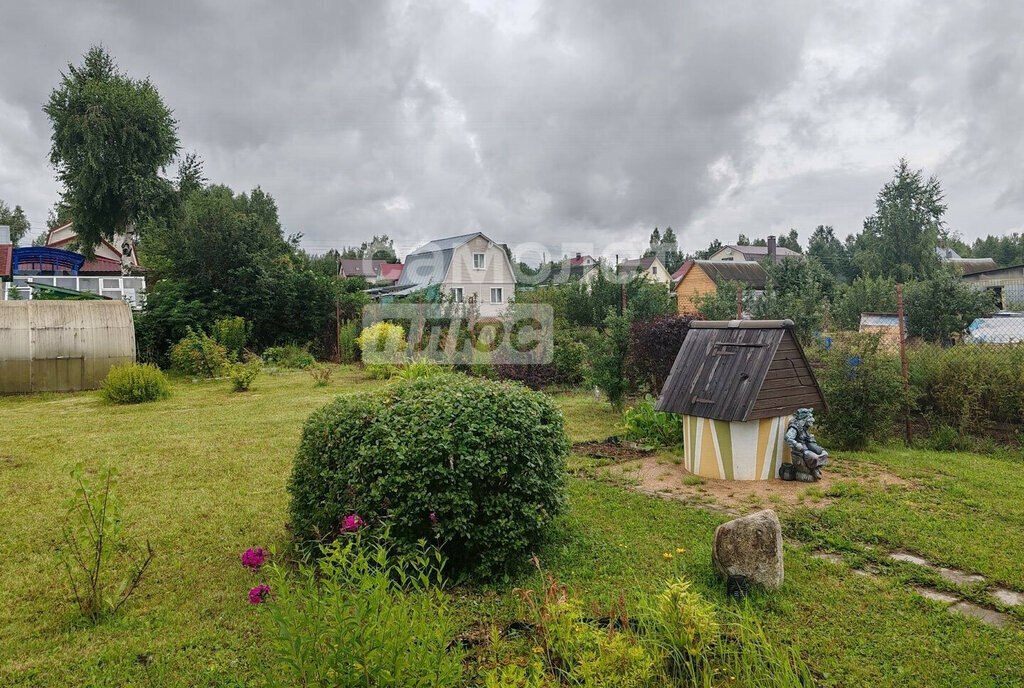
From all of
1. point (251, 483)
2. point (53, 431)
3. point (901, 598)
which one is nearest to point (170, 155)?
point (53, 431)

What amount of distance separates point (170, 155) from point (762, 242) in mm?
72086

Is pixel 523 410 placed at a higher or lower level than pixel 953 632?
higher

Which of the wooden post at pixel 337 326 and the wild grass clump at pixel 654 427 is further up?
the wooden post at pixel 337 326

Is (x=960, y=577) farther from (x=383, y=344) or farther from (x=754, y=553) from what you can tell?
(x=383, y=344)

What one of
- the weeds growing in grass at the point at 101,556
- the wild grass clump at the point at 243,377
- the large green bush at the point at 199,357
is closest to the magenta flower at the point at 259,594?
the weeds growing in grass at the point at 101,556

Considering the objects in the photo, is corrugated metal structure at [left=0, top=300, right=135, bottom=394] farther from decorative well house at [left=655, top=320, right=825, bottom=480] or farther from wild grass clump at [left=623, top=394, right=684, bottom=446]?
decorative well house at [left=655, top=320, right=825, bottom=480]

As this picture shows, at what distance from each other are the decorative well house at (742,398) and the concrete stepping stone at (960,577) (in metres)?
2.30

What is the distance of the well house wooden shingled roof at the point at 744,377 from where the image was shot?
6211 mm

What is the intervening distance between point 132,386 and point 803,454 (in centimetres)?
1165

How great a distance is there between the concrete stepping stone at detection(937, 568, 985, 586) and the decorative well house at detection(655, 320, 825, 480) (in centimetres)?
230

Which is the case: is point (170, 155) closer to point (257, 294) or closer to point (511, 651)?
point (257, 294)

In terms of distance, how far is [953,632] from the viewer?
316 cm

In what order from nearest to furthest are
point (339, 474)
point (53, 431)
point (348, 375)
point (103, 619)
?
point (103, 619), point (339, 474), point (53, 431), point (348, 375)

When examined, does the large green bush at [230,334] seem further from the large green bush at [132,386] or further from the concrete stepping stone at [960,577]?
the concrete stepping stone at [960,577]
